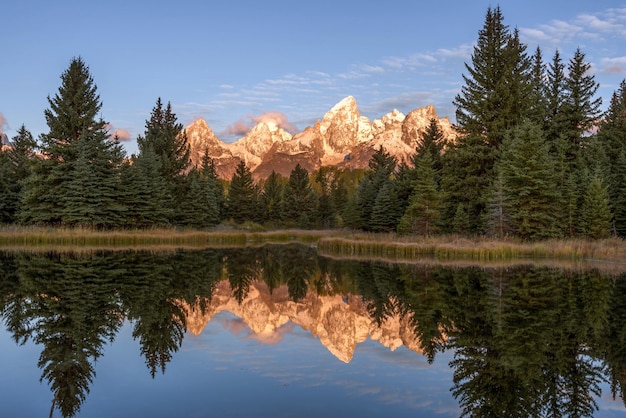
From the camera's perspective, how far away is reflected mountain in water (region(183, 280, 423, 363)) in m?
10.9

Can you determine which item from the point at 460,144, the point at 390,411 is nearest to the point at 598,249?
the point at 460,144

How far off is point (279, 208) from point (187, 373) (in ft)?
306

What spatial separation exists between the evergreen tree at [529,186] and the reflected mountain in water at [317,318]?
22.0 metres

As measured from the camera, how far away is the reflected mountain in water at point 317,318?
35.9 feet

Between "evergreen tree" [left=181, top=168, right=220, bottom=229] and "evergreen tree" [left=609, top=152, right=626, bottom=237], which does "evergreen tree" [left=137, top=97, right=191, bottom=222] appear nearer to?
"evergreen tree" [left=181, top=168, right=220, bottom=229]

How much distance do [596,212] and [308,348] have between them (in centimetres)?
3287

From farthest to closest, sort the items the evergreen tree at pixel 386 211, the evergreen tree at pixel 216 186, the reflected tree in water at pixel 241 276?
the evergreen tree at pixel 216 186 → the evergreen tree at pixel 386 211 → the reflected tree in water at pixel 241 276

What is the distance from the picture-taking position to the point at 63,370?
26.1 ft

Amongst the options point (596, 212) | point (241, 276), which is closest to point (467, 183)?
point (596, 212)

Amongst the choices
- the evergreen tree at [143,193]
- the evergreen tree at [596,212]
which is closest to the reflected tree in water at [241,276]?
the evergreen tree at [143,193]

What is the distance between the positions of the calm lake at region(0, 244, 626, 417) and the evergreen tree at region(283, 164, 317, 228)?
7957cm

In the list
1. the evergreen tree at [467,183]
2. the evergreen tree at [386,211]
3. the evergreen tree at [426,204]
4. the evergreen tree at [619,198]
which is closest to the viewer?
the evergreen tree at [426,204]

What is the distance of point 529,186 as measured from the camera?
117 feet

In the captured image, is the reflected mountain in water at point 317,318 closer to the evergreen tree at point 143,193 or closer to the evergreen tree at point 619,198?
the evergreen tree at point 619,198
